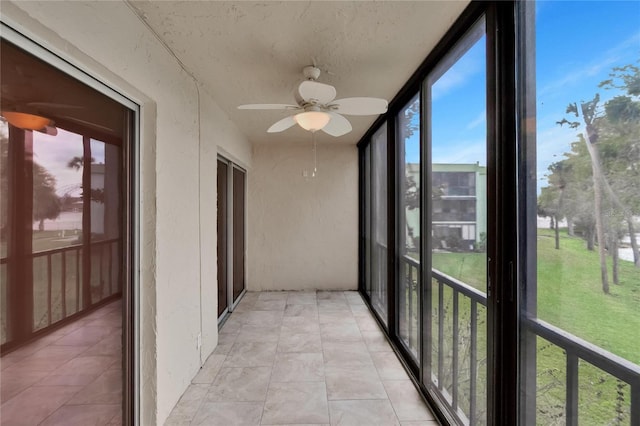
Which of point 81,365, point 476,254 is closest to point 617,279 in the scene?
point 476,254

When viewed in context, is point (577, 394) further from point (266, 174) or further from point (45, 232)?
point (266, 174)

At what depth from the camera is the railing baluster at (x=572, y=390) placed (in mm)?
988

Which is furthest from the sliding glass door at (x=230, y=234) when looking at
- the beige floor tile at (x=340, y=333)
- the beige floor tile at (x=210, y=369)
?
the beige floor tile at (x=340, y=333)

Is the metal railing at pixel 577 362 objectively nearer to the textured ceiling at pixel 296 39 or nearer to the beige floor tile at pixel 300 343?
the textured ceiling at pixel 296 39

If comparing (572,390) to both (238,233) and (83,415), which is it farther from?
(238,233)

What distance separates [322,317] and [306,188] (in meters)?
2.02

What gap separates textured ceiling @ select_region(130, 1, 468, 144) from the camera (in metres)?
1.49

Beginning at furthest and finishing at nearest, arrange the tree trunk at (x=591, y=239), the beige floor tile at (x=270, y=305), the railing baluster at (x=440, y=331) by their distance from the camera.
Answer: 1. the beige floor tile at (x=270, y=305)
2. the railing baluster at (x=440, y=331)
3. the tree trunk at (x=591, y=239)

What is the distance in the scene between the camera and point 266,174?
15.2 feet

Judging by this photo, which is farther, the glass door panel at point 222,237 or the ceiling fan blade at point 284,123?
the glass door panel at point 222,237

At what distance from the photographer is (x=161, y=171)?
1794mm

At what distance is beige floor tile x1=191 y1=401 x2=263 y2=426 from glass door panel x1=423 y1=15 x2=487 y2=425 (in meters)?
1.20

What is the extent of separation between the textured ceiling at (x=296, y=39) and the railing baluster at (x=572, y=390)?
160cm

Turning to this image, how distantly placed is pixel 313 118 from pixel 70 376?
1883 millimetres
